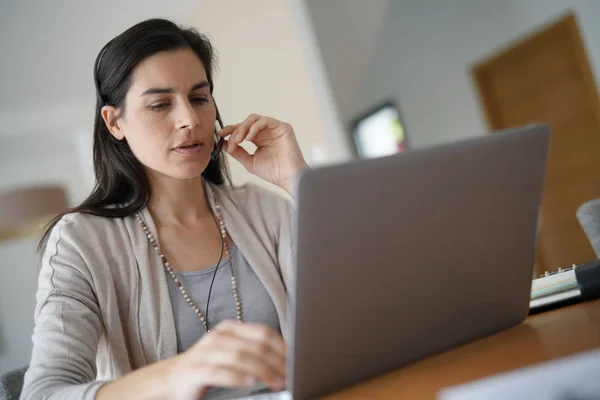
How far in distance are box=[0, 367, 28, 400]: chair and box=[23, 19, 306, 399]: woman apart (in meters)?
0.14

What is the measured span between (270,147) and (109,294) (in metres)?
0.50

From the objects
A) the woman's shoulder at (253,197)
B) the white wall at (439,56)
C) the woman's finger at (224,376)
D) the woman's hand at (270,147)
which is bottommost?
the woman's finger at (224,376)

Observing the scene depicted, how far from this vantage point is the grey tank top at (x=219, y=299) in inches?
48.6

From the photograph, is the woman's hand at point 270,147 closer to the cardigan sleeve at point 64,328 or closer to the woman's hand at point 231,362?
the cardigan sleeve at point 64,328

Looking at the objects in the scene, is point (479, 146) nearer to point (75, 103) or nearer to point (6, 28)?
point (6, 28)

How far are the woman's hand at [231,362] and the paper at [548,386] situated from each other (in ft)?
0.69

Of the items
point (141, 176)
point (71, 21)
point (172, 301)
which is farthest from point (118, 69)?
point (71, 21)

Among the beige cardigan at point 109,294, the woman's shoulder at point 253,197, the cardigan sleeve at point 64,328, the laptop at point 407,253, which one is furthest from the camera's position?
the woman's shoulder at point 253,197

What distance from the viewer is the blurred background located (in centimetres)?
387

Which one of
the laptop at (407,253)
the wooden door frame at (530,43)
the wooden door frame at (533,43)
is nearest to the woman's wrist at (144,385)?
the laptop at (407,253)

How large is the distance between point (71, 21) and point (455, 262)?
3.78 metres

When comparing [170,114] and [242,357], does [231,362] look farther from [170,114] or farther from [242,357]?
[170,114]

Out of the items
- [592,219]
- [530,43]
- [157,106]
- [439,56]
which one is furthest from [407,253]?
[439,56]

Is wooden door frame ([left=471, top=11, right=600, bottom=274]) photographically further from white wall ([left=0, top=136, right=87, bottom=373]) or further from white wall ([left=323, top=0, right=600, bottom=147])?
white wall ([left=0, top=136, right=87, bottom=373])
